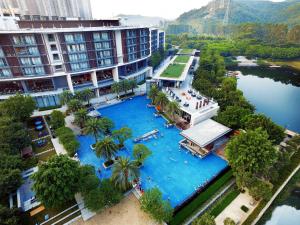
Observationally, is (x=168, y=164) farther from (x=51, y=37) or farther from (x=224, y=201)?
(x=51, y=37)

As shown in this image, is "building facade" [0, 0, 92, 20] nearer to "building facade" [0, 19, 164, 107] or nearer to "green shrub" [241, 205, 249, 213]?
"building facade" [0, 19, 164, 107]

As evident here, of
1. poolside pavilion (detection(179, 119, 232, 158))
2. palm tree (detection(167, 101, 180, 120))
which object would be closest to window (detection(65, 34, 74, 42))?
palm tree (detection(167, 101, 180, 120))

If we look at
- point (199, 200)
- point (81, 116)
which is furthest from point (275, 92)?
point (81, 116)

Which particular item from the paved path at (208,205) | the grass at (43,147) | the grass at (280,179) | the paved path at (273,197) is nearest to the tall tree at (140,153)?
the paved path at (208,205)

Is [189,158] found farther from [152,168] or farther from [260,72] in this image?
[260,72]

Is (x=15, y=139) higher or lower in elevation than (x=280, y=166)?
higher

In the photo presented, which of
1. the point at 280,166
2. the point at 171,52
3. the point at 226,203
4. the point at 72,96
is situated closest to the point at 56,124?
the point at 72,96
